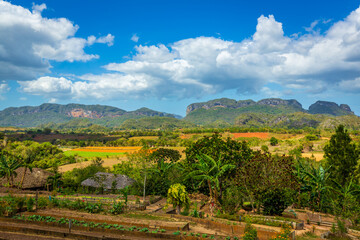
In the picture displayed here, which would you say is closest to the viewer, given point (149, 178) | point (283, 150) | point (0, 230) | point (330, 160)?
point (0, 230)

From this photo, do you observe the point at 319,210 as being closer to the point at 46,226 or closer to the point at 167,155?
the point at 167,155

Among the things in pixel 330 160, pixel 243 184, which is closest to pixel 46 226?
pixel 243 184

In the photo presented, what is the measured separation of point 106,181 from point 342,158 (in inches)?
1170

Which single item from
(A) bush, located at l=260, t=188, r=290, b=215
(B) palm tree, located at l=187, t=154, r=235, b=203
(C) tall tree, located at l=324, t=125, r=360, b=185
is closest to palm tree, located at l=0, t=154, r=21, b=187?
(B) palm tree, located at l=187, t=154, r=235, b=203

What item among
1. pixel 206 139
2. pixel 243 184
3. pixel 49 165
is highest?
pixel 206 139

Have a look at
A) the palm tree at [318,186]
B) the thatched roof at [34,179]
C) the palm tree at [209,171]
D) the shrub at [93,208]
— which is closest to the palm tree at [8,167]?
the thatched roof at [34,179]

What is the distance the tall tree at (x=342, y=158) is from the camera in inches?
1145

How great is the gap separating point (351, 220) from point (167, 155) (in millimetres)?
19600

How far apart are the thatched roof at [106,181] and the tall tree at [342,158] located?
25658 mm

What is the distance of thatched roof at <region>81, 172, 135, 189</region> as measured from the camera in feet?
97.5

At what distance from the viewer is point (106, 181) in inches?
1193

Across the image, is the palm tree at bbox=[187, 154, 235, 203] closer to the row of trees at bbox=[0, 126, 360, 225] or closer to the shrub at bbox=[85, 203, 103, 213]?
the row of trees at bbox=[0, 126, 360, 225]

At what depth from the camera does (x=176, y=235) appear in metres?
11.2

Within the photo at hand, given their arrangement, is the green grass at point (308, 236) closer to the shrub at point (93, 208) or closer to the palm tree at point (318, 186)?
the palm tree at point (318, 186)
